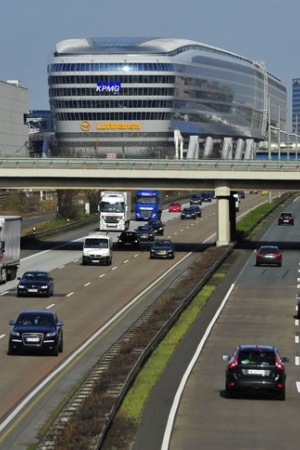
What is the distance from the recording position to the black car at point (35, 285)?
200 feet

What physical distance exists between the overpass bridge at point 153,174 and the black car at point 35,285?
1308 inches

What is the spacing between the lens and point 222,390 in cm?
3528

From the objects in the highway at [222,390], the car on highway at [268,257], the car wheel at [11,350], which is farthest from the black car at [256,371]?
the car on highway at [268,257]

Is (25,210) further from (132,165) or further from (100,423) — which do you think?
(100,423)

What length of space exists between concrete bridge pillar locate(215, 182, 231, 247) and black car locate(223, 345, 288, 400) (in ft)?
206

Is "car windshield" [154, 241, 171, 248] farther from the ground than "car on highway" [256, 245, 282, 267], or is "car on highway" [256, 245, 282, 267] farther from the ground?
"car windshield" [154, 241, 171, 248]

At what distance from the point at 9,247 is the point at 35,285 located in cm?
825

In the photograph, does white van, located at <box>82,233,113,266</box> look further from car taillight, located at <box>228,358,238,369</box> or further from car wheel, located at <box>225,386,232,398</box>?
car taillight, located at <box>228,358,238,369</box>

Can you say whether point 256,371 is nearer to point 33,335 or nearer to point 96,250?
point 33,335

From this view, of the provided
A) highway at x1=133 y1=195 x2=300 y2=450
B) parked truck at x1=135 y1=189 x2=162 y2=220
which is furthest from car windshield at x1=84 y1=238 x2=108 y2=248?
parked truck at x1=135 y1=189 x2=162 y2=220

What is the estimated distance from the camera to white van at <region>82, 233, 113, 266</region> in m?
82.5

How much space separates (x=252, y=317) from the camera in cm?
5509

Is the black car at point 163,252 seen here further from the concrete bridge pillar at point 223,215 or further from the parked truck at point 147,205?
the parked truck at point 147,205

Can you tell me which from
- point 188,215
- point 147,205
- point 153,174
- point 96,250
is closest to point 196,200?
point 188,215
